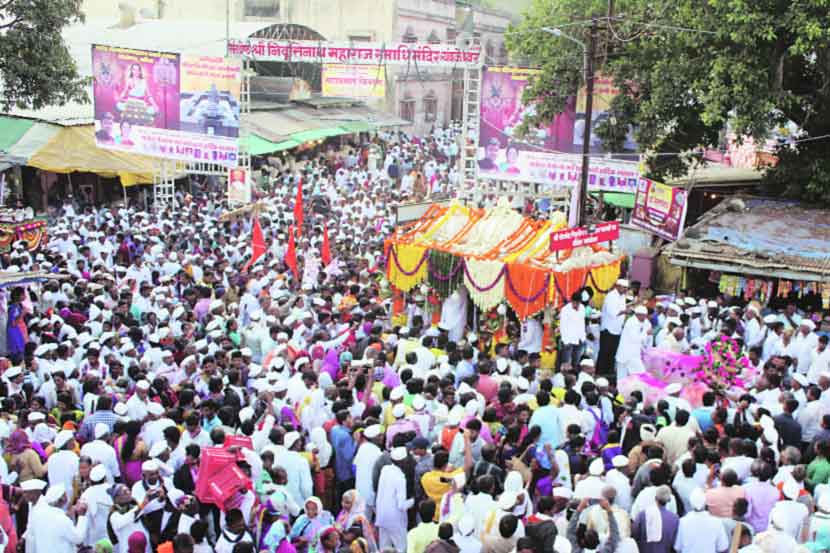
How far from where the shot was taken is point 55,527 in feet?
21.0

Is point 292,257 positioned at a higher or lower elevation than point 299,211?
lower

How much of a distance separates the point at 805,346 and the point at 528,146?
7.98 meters

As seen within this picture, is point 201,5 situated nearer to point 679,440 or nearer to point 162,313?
point 162,313

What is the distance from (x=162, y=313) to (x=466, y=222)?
421cm

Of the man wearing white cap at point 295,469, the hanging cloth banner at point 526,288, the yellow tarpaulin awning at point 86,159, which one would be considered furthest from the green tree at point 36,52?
the man wearing white cap at point 295,469

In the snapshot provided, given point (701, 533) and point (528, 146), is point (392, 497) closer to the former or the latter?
point (701, 533)

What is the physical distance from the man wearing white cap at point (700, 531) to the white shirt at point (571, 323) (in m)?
4.65

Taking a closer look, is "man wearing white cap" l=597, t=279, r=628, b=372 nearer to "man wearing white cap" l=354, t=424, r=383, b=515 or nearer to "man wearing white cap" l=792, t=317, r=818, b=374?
"man wearing white cap" l=792, t=317, r=818, b=374

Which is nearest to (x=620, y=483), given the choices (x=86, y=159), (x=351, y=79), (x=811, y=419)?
(x=811, y=419)

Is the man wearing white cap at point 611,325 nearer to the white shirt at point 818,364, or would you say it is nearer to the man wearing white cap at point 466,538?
the white shirt at point 818,364

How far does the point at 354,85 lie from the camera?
25.4m

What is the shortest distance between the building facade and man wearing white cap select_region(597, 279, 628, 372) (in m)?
21.4

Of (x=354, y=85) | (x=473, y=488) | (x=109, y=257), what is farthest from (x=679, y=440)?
(x=354, y=85)

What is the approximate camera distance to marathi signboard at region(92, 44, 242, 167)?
61.9 feet
